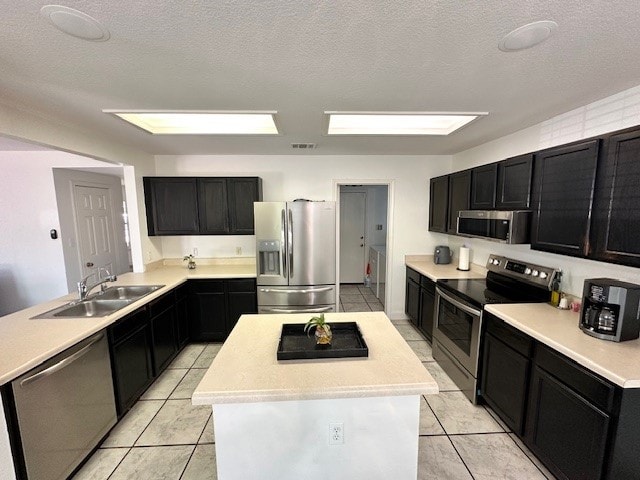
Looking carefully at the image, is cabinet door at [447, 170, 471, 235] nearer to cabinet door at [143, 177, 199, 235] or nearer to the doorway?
the doorway

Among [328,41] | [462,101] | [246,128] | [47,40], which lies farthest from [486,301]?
[47,40]

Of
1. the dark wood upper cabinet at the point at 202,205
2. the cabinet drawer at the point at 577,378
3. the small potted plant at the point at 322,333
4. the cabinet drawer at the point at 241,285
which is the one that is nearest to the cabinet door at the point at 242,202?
the dark wood upper cabinet at the point at 202,205

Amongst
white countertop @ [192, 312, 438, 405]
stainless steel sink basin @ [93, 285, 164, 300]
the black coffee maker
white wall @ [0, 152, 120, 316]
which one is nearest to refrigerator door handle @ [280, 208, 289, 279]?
stainless steel sink basin @ [93, 285, 164, 300]

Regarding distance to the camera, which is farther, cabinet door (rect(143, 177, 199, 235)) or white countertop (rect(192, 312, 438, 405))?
cabinet door (rect(143, 177, 199, 235))

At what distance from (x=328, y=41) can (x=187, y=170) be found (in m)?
3.14

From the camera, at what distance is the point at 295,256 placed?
10.7 feet

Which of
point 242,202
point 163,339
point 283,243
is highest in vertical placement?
point 242,202

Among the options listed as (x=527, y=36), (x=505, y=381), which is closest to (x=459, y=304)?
(x=505, y=381)

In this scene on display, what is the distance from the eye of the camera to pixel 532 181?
214 centimetres

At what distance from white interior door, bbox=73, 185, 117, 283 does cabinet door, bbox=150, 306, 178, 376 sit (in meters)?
1.68

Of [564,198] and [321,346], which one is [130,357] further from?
[564,198]

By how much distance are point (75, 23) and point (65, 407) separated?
209cm

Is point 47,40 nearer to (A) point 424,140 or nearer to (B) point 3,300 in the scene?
(A) point 424,140

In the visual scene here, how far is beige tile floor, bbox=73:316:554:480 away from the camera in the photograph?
1756 millimetres
